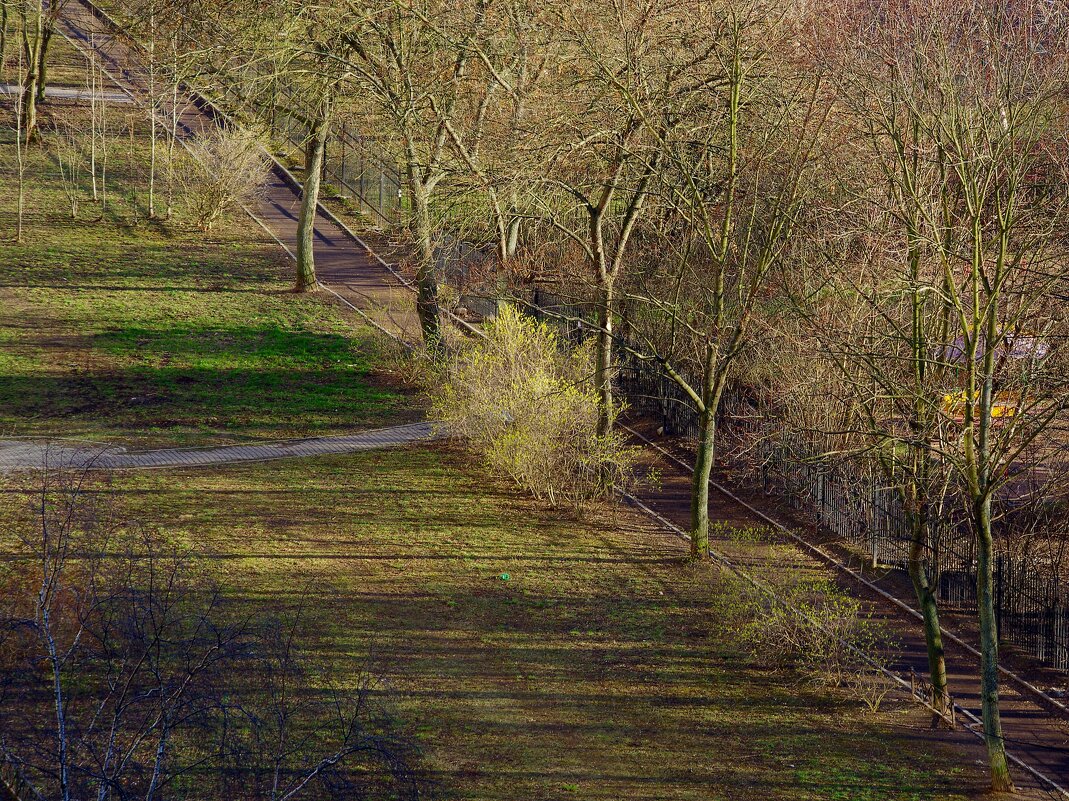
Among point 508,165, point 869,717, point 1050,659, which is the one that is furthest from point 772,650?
point 508,165

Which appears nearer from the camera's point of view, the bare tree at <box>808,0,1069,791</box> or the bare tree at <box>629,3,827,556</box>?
the bare tree at <box>808,0,1069,791</box>

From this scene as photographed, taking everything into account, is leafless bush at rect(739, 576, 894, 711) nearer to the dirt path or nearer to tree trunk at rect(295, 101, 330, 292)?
the dirt path

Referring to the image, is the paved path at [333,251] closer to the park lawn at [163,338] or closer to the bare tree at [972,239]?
the park lawn at [163,338]

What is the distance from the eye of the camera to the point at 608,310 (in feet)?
51.6

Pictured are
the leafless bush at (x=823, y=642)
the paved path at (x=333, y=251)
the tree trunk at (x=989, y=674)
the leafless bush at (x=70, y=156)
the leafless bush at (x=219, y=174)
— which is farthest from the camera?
the leafless bush at (x=70, y=156)

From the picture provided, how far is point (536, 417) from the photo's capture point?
16.6m

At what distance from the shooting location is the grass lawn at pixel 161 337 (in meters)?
19.8

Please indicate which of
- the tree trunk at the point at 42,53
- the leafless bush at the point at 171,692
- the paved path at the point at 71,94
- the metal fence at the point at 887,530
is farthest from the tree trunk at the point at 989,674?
the paved path at the point at 71,94

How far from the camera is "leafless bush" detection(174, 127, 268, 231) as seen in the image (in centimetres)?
2858

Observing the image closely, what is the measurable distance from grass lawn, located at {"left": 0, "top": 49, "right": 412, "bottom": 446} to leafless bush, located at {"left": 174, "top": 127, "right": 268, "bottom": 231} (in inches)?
30.0

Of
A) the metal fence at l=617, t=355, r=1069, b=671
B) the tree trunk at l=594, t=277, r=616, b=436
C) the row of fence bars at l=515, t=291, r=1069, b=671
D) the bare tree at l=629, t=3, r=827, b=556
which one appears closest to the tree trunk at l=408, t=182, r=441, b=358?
the row of fence bars at l=515, t=291, r=1069, b=671

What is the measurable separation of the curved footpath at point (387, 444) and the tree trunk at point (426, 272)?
196 cm

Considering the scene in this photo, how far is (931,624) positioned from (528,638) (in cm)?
436

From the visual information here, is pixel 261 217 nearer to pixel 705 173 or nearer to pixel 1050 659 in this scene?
pixel 705 173
